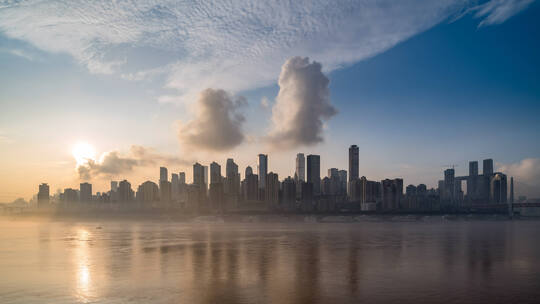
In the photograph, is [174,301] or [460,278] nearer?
[174,301]

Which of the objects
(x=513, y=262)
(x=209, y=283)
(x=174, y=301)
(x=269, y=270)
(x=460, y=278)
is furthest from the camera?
(x=513, y=262)

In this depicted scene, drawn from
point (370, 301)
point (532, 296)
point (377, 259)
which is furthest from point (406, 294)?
point (377, 259)

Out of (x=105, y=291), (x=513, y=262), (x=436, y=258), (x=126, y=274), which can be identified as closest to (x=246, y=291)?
(x=105, y=291)

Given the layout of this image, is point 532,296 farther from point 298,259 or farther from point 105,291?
point 105,291

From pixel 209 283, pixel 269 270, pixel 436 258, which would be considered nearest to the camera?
pixel 209 283

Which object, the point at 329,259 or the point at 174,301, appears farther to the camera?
the point at 329,259

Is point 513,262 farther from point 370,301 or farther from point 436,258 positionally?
point 370,301

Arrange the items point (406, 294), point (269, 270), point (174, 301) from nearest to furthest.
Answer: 1. point (174, 301)
2. point (406, 294)
3. point (269, 270)

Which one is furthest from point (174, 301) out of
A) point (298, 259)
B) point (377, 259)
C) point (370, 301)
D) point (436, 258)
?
point (436, 258)

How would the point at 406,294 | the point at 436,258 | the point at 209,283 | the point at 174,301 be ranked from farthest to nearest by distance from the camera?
the point at 436,258
the point at 209,283
the point at 406,294
the point at 174,301
